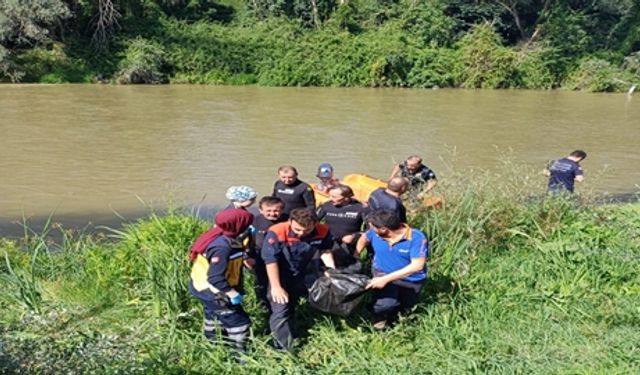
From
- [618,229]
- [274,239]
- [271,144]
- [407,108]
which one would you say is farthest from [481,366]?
[407,108]

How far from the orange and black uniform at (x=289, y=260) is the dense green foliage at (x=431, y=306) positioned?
18cm

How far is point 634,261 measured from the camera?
20.4 feet

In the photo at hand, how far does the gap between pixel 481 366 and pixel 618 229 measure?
3531mm

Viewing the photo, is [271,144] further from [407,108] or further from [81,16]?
[81,16]

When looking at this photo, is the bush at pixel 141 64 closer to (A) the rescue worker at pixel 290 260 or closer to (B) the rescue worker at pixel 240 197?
(B) the rescue worker at pixel 240 197

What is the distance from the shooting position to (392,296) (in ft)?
17.1

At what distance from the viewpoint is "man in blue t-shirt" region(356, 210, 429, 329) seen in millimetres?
5035

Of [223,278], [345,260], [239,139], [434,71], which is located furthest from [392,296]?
[434,71]

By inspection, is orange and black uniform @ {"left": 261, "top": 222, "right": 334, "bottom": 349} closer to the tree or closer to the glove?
the glove

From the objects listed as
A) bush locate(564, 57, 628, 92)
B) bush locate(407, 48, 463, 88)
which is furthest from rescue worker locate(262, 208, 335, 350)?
bush locate(564, 57, 628, 92)

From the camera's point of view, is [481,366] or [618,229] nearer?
[481,366]

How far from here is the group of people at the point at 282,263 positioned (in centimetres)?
464

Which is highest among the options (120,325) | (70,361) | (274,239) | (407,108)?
(274,239)

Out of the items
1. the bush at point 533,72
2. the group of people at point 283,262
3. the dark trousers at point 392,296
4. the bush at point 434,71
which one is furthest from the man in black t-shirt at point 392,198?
the bush at point 533,72
